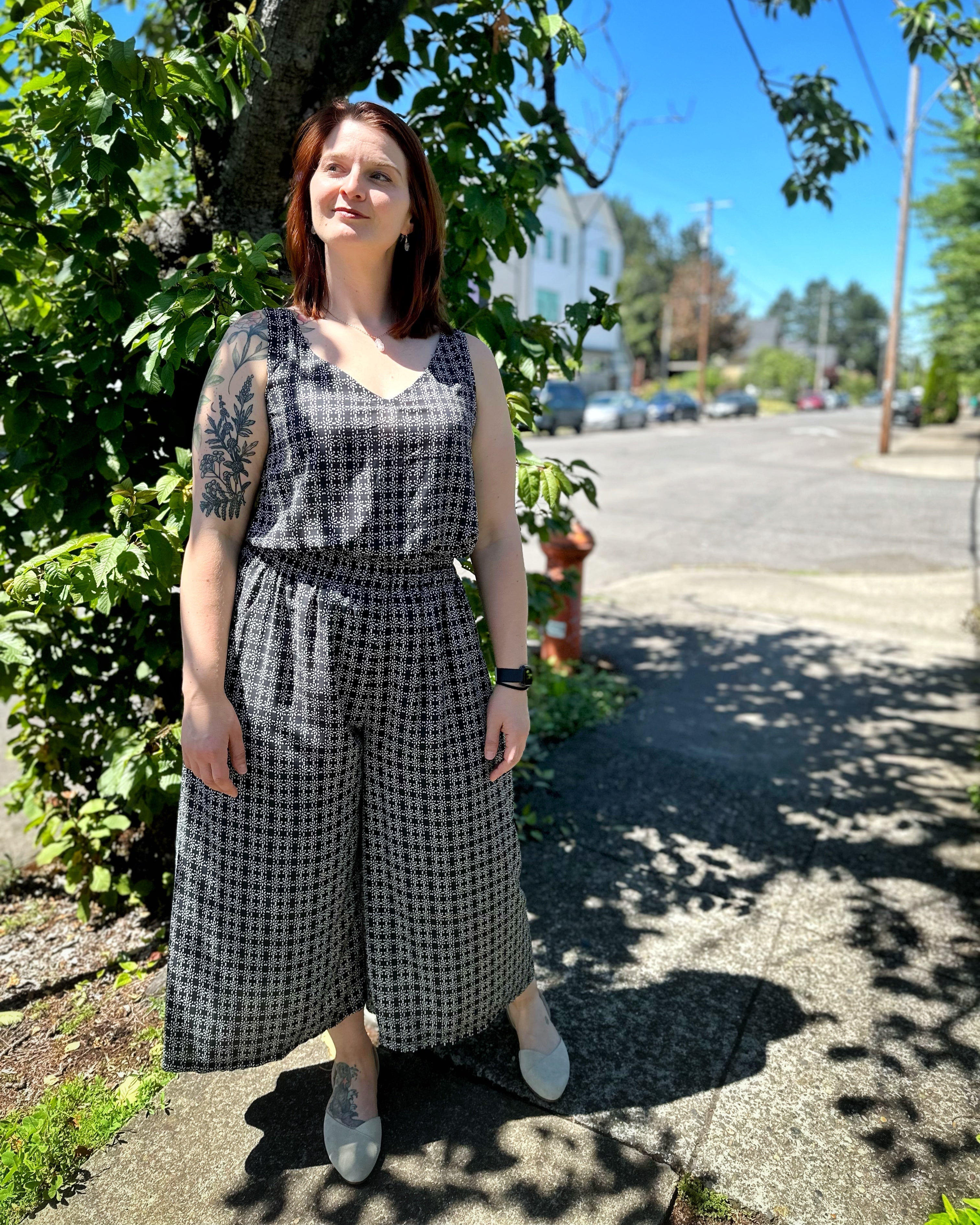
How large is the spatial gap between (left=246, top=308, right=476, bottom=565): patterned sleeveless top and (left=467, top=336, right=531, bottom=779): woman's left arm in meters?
0.10

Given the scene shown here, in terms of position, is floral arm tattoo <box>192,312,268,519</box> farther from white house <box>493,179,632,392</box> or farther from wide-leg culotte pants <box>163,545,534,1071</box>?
white house <box>493,179,632,392</box>

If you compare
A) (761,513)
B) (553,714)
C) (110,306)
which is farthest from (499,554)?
(761,513)

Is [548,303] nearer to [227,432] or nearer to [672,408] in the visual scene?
[672,408]

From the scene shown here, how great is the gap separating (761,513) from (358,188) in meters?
11.8

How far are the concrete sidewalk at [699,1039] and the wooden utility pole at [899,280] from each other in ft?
65.3

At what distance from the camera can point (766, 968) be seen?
2.82 m

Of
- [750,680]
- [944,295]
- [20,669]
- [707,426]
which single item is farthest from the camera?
[707,426]

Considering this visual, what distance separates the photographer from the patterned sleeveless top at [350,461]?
1.82 metres

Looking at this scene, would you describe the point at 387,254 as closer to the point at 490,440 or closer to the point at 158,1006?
the point at 490,440

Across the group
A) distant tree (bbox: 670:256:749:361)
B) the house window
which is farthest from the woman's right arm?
distant tree (bbox: 670:256:749:361)

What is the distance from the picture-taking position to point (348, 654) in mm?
1883

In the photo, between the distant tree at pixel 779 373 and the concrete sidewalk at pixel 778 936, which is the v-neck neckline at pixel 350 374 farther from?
the distant tree at pixel 779 373

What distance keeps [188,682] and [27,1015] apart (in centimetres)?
140

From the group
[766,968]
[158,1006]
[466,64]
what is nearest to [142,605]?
[158,1006]
